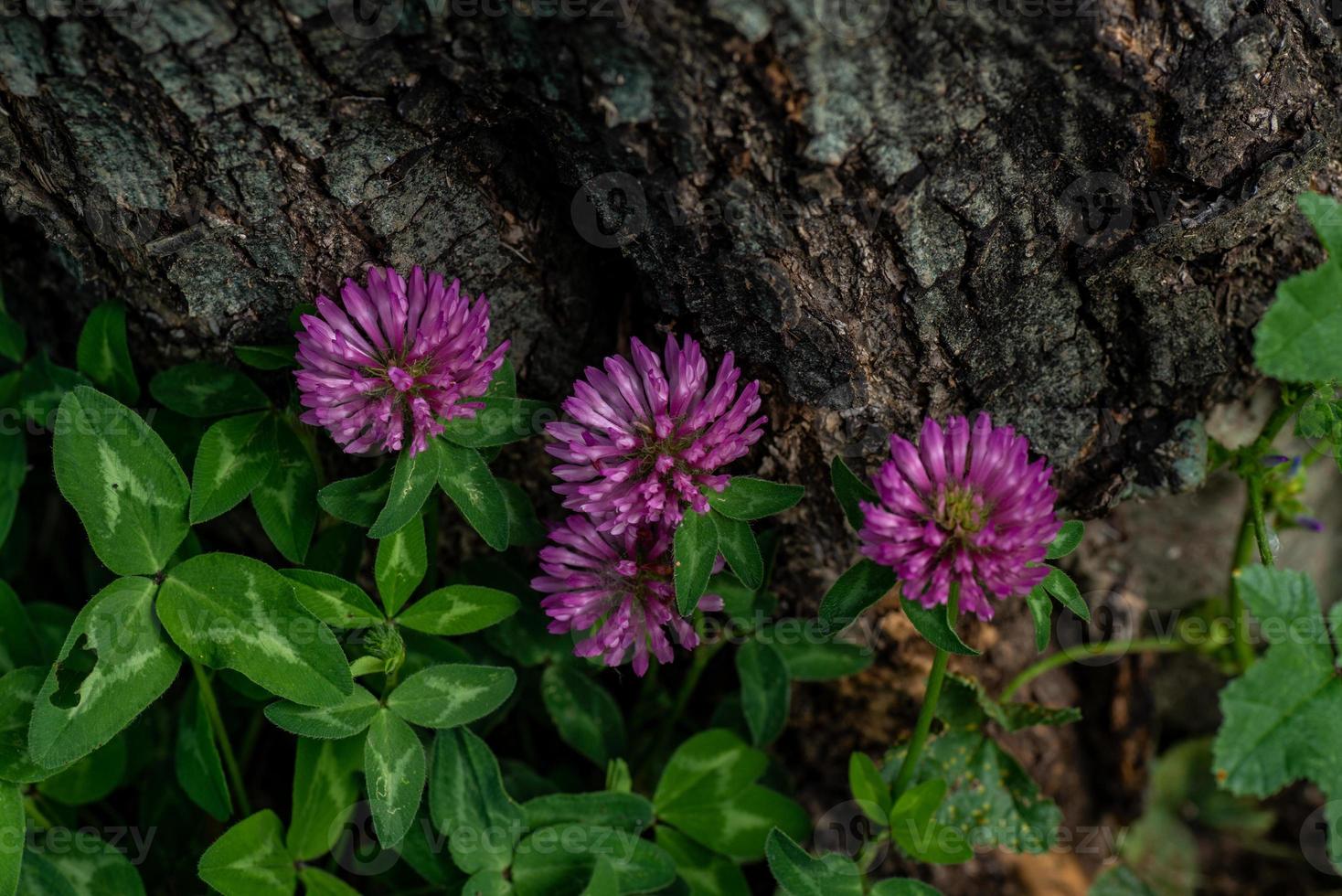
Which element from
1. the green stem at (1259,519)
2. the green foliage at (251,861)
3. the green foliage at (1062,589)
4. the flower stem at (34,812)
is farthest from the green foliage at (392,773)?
the green stem at (1259,519)

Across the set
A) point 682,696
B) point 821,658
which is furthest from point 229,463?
point 821,658

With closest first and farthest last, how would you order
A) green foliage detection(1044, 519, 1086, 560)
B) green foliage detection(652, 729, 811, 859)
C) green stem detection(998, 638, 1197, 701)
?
green foliage detection(1044, 519, 1086, 560) < green foliage detection(652, 729, 811, 859) < green stem detection(998, 638, 1197, 701)

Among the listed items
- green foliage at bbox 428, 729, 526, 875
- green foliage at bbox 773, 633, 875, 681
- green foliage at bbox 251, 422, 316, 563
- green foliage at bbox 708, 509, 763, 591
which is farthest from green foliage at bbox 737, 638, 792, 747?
green foliage at bbox 251, 422, 316, 563

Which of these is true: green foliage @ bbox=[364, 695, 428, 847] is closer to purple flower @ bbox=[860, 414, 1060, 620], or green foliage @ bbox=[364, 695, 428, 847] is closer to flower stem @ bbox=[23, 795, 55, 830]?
flower stem @ bbox=[23, 795, 55, 830]

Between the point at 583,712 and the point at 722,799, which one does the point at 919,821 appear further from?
the point at 583,712

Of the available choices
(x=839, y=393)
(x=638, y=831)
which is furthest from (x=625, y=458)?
(x=638, y=831)

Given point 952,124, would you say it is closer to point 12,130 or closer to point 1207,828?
point 12,130

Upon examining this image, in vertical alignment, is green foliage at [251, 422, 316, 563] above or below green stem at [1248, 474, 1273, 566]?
below
